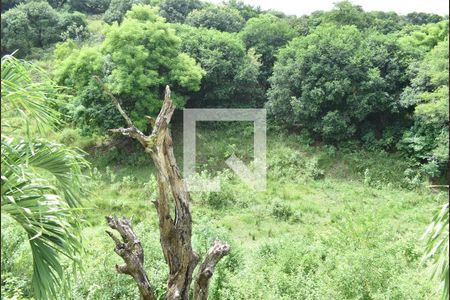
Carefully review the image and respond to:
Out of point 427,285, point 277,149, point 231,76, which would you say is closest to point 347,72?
point 277,149

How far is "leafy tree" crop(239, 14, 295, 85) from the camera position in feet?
50.8

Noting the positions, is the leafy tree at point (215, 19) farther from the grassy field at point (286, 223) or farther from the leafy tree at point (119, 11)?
the grassy field at point (286, 223)

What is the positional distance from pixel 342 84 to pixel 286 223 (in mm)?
4649

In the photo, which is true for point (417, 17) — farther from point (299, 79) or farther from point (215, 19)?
point (299, 79)

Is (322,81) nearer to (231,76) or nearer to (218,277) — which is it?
(231,76)

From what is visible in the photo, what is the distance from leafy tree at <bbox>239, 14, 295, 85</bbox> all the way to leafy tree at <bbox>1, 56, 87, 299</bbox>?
1293cm

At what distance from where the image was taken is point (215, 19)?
1759 cm

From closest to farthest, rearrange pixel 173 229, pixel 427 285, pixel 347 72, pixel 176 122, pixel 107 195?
pixel 173 229, pixel 427 285, pixel 107 195, pixel 347 72, pixel 176 122

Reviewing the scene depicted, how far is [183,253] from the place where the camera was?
420cm

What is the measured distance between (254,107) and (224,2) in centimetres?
985

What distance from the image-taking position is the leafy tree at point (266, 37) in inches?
609

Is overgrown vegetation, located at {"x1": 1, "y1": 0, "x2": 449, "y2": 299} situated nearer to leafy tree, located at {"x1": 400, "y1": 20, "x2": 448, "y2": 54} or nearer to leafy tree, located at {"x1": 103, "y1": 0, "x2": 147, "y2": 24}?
leafy tree, located at {"x1": 400, "y1": 20, "x2": 448, "y2": 54}

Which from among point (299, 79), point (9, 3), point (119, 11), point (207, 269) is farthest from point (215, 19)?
point (207, 269)

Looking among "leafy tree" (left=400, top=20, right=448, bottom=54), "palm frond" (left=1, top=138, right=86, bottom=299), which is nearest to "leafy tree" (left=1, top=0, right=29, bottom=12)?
"leafy tree" (left=400, top=20, right=448, bottom=54)
